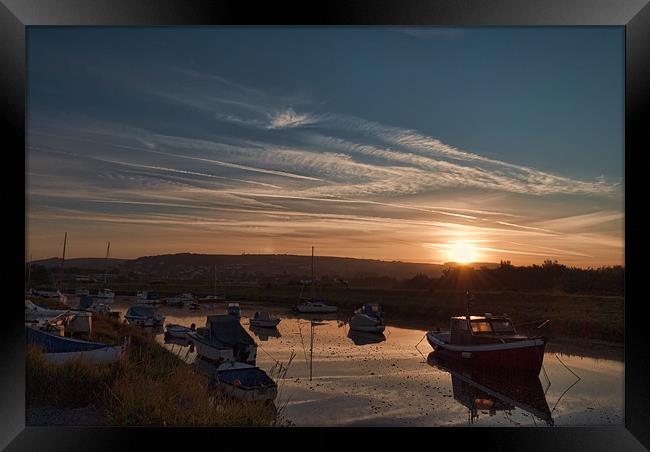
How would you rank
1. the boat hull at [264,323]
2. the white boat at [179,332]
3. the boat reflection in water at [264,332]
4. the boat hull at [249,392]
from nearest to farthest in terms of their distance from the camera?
the boat hull at [249,392], the white boat at [179,332], the boat reflection in water at [264,332], the boat hull at [264,323]

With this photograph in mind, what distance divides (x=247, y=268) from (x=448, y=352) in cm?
676

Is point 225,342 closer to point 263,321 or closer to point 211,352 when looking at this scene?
point 211,352

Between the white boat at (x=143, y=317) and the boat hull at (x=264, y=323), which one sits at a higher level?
the white boat at (x=143, y=317)

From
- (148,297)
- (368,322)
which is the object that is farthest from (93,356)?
(148,297)

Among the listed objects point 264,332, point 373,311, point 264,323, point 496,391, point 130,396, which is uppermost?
point 130,396

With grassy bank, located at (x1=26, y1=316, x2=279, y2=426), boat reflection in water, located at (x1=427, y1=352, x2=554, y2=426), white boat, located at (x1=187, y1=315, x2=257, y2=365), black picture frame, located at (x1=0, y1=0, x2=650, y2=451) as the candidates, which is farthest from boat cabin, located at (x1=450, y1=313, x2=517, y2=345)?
black picture frame, located at (x1=0, y1=0, x2=650, y2=451)

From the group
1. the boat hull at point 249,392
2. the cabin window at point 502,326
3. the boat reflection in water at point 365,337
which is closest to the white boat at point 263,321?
the boat reflection in water at point 365,337

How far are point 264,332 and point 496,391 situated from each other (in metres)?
8.32

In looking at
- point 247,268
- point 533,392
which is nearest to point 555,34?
point 533,392

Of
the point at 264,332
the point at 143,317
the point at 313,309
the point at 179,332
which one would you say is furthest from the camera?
the point at 313,309

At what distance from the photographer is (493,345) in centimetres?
1049

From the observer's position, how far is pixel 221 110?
8.02 metres

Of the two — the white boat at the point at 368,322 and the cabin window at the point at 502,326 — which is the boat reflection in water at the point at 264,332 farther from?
the cabin window at the point at 502,326

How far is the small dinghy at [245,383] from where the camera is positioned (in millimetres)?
7043
